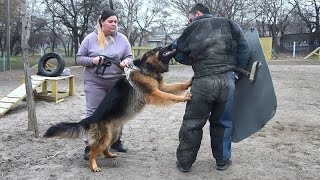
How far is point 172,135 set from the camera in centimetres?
568

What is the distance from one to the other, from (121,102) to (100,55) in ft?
2.07

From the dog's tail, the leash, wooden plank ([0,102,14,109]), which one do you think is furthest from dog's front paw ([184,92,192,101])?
wooden plank ([0,102,14,109])

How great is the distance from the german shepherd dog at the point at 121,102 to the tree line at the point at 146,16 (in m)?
25.5

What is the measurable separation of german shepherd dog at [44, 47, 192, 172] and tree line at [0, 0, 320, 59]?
83.7 ft

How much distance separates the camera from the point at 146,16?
154 ft

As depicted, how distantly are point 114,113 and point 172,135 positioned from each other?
1.83 m

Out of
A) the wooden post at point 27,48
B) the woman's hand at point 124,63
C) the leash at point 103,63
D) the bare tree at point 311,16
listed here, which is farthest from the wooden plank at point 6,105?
the bare tree at point 311,16

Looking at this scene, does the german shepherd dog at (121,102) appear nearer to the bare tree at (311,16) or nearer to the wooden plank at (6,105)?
the wooden plank at (6,105)

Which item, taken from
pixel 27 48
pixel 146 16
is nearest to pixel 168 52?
pixel 27 48

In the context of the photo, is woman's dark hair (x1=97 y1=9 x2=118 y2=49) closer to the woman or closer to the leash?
the woman

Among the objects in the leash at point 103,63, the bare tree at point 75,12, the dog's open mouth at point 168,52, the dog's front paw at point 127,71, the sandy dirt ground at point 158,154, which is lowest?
the sandy dirt ground at point 158,154

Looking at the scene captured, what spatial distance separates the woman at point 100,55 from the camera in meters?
4.21

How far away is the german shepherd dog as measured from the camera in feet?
13.2

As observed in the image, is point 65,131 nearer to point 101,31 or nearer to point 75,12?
point 101,31
